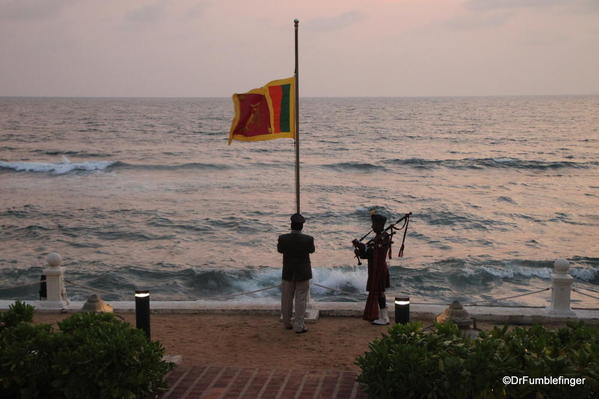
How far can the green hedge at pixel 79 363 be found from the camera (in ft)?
19.9

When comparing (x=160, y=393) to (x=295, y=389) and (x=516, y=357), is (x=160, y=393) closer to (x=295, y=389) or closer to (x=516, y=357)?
(x=295, y=389)

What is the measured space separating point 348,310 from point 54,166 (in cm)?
3831

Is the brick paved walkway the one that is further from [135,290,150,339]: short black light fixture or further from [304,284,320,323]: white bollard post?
[304,284,320,323]: white bollard post

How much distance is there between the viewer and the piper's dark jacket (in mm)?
8930

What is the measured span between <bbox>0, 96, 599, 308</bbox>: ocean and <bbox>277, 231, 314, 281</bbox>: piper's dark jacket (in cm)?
606

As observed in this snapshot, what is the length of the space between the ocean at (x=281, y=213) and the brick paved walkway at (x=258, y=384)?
24.5 feet

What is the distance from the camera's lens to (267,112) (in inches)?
387

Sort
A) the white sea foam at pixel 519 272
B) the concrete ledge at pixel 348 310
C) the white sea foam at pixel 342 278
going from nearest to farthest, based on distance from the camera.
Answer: the concrete ledge at pixel 348 310
the white sea foam at pixel 342 278
the white sea foam at pixel 519 272

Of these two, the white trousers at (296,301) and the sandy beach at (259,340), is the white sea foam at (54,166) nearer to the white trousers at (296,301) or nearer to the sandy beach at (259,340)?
the sandy beach at (259,340)

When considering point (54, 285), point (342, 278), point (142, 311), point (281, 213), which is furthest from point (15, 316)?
point (281, 213)

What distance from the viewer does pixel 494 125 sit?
276 ft

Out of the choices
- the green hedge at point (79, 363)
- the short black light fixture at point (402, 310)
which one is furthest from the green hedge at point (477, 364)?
the green hedge at point (79, 363)

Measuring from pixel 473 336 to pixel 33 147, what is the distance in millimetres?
53885

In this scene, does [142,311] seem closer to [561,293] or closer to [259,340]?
[259,340]
